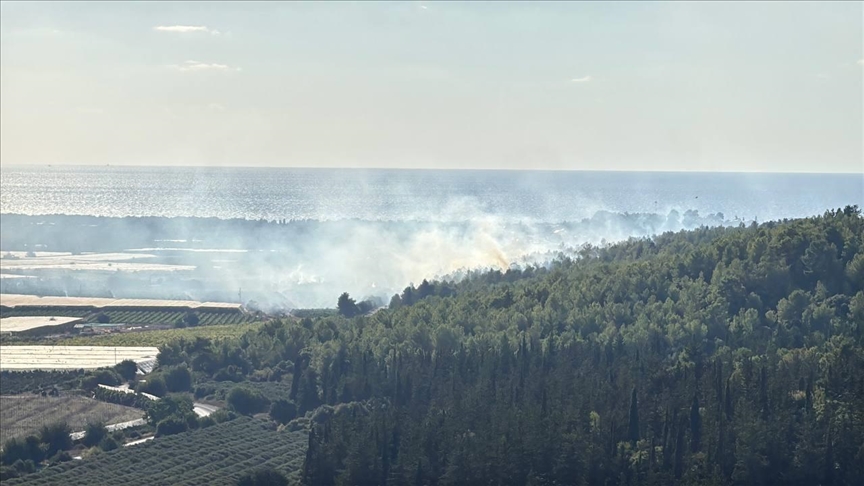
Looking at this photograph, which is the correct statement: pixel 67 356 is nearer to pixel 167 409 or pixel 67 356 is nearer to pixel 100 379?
pixel 100 379

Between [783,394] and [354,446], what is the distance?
21.3 m

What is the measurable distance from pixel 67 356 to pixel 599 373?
43.1 m

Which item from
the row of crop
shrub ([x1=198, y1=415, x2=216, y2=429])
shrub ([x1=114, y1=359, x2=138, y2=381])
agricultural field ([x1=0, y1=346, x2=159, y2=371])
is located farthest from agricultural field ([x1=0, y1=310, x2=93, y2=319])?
shrub ([x1=198, y1=415, x2=216, y2=429])

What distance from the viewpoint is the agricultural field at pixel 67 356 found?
86688 mm

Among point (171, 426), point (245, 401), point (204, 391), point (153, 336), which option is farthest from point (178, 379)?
point (153, 336)

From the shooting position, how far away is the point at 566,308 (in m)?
83.1

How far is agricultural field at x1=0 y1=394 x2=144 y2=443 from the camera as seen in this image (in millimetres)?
67938

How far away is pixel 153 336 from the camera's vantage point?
98875mm

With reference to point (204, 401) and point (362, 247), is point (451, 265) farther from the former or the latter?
point (204, 401)

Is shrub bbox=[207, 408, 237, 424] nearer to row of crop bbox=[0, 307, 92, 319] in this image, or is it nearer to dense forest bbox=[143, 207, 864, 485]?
dense forest bbox=[143, 207, 864, 485]

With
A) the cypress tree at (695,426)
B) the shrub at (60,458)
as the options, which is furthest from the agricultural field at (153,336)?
the cypress tree at (695,426)

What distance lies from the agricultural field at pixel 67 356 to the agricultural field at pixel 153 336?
1727mm

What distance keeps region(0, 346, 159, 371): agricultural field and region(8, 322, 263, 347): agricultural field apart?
173 cm

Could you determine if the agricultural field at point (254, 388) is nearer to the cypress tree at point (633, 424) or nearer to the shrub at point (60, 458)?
the shrub at point (60, 458)
